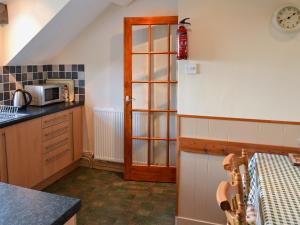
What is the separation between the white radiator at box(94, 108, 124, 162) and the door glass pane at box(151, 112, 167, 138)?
16.8 inches

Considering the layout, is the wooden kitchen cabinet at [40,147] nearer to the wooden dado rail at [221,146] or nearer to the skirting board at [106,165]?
the skirting board at [106,165]

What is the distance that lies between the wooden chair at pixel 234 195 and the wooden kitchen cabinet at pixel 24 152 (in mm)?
2028

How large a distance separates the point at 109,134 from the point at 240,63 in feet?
6.63

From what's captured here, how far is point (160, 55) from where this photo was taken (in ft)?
11.0

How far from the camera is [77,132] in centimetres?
375

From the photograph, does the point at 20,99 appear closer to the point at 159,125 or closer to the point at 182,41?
the point at 159,125

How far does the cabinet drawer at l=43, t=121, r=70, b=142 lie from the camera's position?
3146mm

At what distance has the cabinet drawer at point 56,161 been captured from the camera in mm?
3178

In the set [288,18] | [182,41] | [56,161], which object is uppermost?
[288,18]

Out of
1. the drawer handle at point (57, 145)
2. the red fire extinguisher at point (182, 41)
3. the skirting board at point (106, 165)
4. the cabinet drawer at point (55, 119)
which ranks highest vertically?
the red fire extinguisher at point (182, 41)

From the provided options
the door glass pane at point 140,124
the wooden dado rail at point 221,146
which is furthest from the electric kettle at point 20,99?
the wooden dado rail at point 221,146

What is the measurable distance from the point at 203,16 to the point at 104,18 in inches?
65.6

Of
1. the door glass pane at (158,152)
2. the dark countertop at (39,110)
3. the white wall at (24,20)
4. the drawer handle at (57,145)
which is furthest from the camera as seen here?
the door glass pane at (158,152)

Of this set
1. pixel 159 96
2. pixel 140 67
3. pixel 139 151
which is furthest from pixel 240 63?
pixel 139 151
